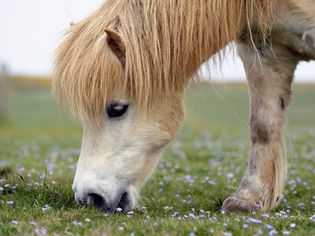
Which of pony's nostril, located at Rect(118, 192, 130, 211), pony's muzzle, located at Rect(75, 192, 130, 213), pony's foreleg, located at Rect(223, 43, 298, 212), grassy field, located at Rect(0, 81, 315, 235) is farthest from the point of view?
pony's foreleg, located at Rect(223, 43, 298, 212)

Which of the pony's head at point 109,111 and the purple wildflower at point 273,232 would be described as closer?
the purple wildflower at point 273,232

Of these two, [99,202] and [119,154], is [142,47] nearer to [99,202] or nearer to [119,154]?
[119,154]

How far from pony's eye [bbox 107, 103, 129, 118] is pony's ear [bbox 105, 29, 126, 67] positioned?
0.39 meters

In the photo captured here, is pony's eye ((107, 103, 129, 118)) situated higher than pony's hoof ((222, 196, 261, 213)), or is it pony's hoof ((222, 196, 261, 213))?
pony's eye ((107, 103, 129, 118))

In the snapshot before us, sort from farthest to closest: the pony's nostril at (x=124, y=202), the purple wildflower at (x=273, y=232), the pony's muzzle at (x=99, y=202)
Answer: the pony's nostril at (x=124, y=202) → the pony's muzzle at (x=99, y=202) → the purple wildflower at (x=273, y=232)

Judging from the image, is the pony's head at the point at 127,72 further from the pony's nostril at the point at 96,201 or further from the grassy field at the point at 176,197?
the grassy field at the point at 176,197

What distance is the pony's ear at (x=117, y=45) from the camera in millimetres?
4637

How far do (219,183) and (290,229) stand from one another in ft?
10.7

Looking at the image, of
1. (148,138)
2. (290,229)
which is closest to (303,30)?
(148,138)

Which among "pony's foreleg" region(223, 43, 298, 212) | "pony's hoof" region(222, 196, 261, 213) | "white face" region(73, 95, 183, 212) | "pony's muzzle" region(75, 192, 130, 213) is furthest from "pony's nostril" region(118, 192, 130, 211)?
"pony's foreleg" region(223, 43, 298, 212)

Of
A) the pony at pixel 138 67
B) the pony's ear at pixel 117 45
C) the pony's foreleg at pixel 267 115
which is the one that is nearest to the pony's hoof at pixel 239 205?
the pony at pixel 138 67

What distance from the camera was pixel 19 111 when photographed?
114 ft

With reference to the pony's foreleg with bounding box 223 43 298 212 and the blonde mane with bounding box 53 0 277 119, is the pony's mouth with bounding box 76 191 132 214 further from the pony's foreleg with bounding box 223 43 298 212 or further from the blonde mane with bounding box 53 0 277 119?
the pony's foreleg with bounding box 223 43 298 212

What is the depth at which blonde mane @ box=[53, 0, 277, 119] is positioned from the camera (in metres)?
4.72
